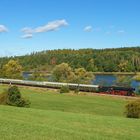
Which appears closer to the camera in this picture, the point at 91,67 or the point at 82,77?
the point at 82,77

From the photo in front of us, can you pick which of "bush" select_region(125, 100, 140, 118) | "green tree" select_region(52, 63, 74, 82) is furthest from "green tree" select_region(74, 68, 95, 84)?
"bush" select_region(125, 100, 140, 118)

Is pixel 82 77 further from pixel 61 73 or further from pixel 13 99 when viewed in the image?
pixel 13 99

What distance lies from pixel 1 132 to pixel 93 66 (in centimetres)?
17229

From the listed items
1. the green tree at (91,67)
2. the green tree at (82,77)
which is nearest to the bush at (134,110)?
the green tree at (82,77)

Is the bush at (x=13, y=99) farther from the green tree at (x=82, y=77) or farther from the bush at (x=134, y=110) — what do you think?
the green tree at (x=82, y=77)

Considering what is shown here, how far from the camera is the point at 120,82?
306 ft

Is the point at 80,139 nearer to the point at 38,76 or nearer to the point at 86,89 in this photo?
the point at 86,89

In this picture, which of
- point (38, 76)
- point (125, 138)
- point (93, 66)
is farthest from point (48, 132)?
point (93, 66)

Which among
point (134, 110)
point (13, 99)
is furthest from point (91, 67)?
point (134, 110)

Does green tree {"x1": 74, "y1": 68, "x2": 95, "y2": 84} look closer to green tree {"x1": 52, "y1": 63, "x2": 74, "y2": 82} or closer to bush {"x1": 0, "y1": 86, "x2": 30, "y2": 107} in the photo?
green tree {"x1": 52, "y1": 63, "x2": 74, "y2": 82}

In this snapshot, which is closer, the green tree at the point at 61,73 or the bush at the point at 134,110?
the bush at the point at 134,110

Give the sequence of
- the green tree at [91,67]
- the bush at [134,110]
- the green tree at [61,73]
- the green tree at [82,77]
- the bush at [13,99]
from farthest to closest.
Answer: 1. the green tree at [91,67]
2. the green tree at [61,73]
3. the green tree at [82,77]
4. the bush at [13,99]
5. the bush at [134,110]

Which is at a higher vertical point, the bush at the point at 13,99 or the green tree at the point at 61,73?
the green tree at the point at 61,73

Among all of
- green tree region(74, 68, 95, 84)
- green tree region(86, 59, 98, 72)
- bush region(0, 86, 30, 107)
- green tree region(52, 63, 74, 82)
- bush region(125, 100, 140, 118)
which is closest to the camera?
bush region(125, 100, 140, 118)
